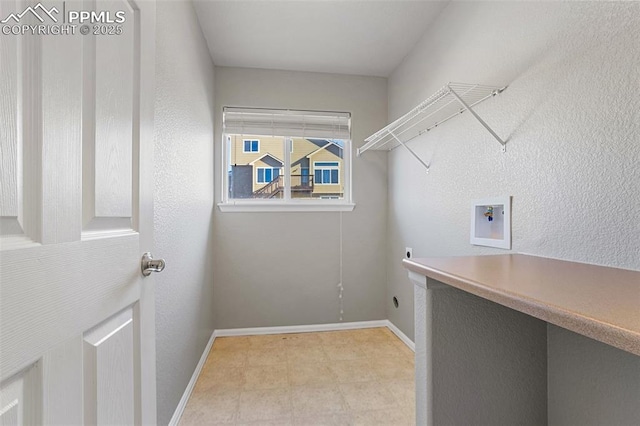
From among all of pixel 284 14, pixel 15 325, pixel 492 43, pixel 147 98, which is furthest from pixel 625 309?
pixel 284 14

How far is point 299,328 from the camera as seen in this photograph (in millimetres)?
2699

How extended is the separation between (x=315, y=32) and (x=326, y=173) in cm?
114

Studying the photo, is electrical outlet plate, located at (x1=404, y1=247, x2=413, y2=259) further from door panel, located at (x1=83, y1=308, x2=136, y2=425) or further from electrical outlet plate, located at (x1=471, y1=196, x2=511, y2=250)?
door panel, located at (x1=83, y1=308, x2=136, y2=425)

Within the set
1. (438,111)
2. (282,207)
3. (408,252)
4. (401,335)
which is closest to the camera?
(438,111)

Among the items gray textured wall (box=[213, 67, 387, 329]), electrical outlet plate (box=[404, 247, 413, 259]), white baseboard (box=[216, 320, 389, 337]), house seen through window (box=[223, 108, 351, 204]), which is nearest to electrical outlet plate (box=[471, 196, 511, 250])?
electrical outlet plate (box=[404, 247, 413, 259])

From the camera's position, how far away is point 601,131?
1.00m

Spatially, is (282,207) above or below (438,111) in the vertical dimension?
below

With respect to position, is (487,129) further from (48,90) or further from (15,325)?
(15,325)

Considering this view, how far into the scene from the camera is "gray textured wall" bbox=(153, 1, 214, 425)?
1.32 m

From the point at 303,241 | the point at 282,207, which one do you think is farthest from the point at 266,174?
the point at 303,241

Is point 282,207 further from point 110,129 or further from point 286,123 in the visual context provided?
point 110,129

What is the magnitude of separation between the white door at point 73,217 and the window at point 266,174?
192 cm

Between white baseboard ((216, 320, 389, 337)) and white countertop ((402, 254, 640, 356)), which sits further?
white baseboard ((216, 320, 389, 337))

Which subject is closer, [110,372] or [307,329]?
[110,372]
